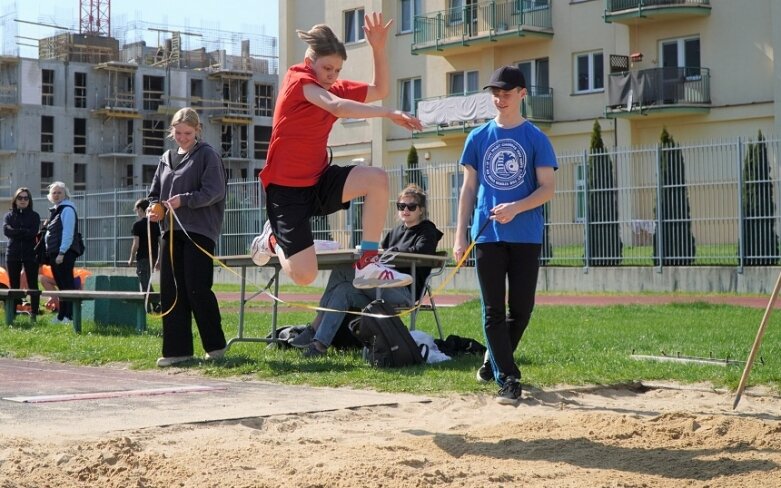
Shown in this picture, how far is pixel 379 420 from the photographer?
6.97m

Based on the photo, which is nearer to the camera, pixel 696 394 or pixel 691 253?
pixel 696 394

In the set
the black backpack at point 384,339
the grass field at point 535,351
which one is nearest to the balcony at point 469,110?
the grass field at point 535,351

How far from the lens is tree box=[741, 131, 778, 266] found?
21688 millimetres

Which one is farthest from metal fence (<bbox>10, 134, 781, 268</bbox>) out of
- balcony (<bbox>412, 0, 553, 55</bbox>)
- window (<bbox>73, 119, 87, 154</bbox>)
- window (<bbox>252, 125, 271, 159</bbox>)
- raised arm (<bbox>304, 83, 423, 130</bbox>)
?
window (<bbox>252, 125, 271, 159</bbox>)

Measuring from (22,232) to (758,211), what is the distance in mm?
13581

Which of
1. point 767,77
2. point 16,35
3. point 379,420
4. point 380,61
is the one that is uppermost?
point 16,35

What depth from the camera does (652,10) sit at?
3578 cm

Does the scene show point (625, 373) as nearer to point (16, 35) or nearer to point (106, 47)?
point (16, 35)

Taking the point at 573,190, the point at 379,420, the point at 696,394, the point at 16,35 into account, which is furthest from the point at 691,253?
the point at 16,35

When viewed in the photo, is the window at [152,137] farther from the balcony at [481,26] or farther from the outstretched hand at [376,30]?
the outstretched hand at [376,30]

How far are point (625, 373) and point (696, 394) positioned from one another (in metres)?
0.94

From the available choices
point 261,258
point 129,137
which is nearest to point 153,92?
point 129,137

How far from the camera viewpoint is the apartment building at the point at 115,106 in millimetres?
81125

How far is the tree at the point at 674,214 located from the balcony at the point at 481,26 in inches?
667
